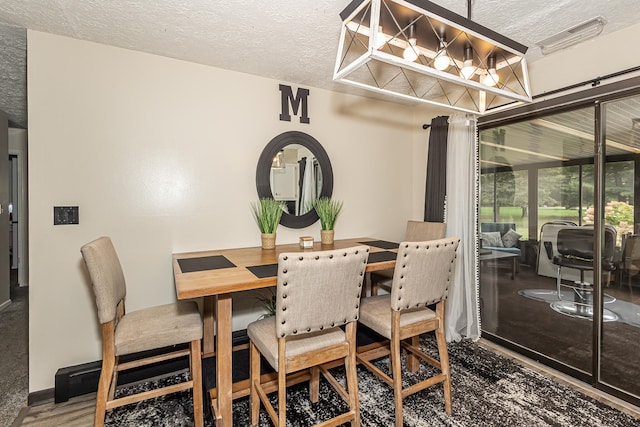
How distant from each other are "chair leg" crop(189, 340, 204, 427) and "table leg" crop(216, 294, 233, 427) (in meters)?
0.16

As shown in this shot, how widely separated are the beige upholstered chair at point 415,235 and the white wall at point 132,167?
2.55 feet

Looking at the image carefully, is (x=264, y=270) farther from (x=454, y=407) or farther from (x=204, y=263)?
(x=454, y=407)

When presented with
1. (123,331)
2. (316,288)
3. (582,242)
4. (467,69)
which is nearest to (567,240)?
(582,242)

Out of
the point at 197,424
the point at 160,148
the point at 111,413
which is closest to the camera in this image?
the point at 197,424

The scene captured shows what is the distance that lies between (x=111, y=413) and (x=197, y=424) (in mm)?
625

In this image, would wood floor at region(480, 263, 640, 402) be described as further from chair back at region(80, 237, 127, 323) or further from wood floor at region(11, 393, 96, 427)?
wood floor at region(11, 393, 96, 427)

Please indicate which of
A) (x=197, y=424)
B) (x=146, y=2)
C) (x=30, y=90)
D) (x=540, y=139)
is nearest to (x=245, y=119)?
(x=146, y=2)

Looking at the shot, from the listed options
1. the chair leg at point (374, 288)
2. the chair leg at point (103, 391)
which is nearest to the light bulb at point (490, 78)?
the chair leg at point (374, 288)

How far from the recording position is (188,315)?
1866mm

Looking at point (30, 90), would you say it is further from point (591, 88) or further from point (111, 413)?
point (591, 88)

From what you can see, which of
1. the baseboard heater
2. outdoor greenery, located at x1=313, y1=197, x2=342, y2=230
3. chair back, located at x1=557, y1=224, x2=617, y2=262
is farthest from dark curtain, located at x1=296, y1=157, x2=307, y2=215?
chair back, located at x1=557, y1=224, x2=617, y2=262

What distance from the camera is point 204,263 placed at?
2.00 metres

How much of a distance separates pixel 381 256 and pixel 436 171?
1365 mm

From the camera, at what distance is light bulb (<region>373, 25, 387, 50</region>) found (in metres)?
1.27
